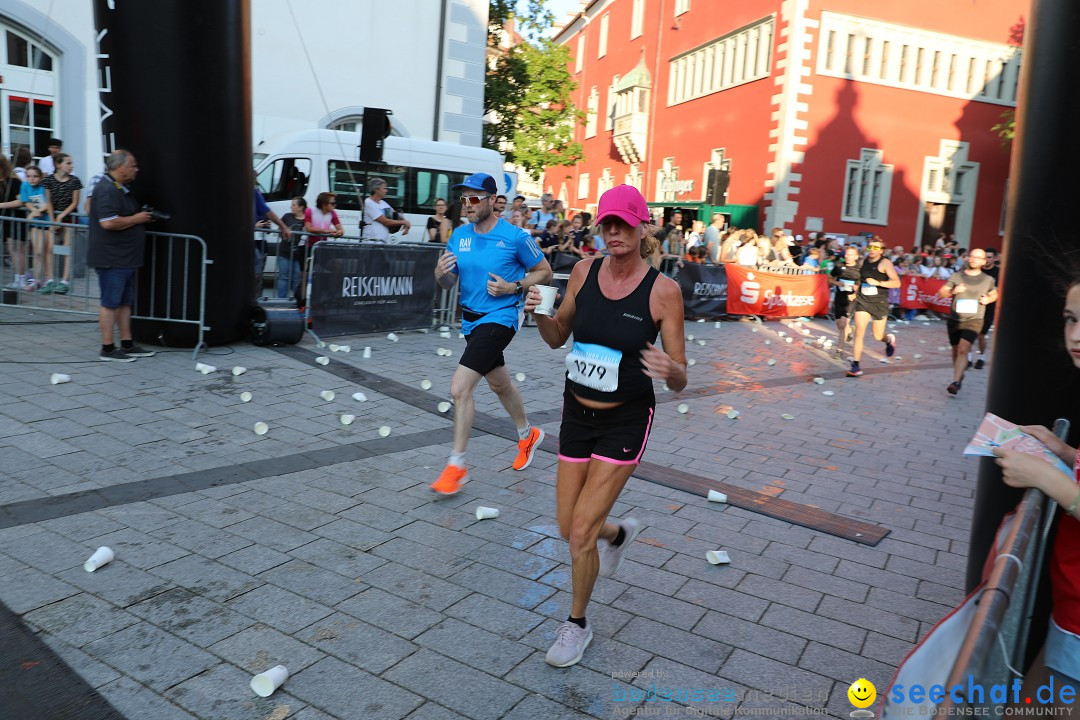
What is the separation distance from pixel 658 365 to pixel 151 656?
7.39 ft

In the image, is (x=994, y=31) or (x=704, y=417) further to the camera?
(x=994, y=31)

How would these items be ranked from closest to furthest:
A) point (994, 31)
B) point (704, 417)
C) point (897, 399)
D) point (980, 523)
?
1. point (980, 523)
2. point (704, 417)
3. point (897, 399)
4. point (994, 31)

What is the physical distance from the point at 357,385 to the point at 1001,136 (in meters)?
29.1

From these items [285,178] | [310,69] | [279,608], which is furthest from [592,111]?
[279,608]

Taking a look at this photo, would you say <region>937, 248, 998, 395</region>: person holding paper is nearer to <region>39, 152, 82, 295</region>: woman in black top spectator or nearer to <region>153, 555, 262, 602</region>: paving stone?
<region>153, 555, 262, 602</region>: paving stone

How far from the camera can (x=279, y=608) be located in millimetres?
3514

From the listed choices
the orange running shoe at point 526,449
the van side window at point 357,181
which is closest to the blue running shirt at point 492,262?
the orange running shoe at point 526,449

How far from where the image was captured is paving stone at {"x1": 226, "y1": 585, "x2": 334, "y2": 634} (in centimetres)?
340

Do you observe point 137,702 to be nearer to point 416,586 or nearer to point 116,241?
point 416,586

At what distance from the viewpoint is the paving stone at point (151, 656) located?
9.69ft

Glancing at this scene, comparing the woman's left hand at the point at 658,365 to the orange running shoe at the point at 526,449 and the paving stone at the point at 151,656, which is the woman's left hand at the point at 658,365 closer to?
the paving stone at the point at 151,656

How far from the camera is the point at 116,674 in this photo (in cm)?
295

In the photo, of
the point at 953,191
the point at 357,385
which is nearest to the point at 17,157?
the point at 357,385

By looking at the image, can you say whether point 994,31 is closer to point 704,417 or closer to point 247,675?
point 704,417
